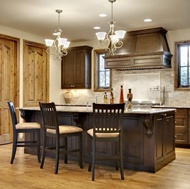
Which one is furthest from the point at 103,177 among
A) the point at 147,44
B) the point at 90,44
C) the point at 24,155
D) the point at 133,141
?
the point at 90,44

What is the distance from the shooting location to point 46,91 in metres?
7.82

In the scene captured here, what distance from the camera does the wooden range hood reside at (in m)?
6.39

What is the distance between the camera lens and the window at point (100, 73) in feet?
25.9

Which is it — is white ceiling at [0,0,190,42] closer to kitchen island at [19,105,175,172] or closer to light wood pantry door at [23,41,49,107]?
light wood pantry door at [23,41,49,107]

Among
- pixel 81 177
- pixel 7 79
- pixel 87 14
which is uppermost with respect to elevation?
pixel 87 14

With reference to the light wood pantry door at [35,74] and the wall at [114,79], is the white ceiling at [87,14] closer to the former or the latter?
the wall at [114,79]

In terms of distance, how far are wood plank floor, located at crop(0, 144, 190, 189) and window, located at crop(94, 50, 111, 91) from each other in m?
3.57

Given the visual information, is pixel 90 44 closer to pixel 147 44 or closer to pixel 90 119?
pixel 147 44

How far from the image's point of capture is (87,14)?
18.2ft

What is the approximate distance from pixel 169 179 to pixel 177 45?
392cm

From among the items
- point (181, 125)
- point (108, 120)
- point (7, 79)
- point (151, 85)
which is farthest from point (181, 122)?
point (7, 79)

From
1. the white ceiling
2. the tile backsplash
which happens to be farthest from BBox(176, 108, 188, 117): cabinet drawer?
the white ceiling

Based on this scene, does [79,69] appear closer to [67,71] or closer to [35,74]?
[67,71]

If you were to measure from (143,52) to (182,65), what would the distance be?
1.03 metres
